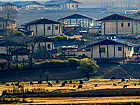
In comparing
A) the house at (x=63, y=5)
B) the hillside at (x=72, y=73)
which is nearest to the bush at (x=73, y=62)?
the hillside at (x=72, y=73)

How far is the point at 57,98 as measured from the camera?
53344 mm

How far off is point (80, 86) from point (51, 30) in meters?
35.7

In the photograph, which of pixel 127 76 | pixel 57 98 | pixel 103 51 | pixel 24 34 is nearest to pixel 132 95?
pixel 57 98

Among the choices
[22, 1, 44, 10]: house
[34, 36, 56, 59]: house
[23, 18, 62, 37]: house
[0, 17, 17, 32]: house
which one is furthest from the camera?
[22, 1, 44, 10]: house

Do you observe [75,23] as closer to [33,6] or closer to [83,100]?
[33,6]

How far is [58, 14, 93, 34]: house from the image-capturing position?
9826 cm

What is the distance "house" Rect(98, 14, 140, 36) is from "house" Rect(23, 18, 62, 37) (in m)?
6.97

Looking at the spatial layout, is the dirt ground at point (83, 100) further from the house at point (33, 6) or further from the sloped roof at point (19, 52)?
the house at point (33, 6)

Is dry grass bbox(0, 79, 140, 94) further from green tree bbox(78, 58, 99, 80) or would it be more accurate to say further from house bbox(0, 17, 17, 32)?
house bbox(0, 17, 17, 32)

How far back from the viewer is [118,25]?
9231 cm

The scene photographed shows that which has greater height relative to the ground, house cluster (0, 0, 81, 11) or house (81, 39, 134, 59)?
house cluster (0, 0, 81, 11)

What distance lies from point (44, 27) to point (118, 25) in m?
11.1

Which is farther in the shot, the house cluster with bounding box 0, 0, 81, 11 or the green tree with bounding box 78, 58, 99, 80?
the house cluster with bounding box 0, 0, 81, 11

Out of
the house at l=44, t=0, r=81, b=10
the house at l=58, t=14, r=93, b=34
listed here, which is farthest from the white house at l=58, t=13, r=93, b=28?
the house at l=44, t=0, r=81, b=10
